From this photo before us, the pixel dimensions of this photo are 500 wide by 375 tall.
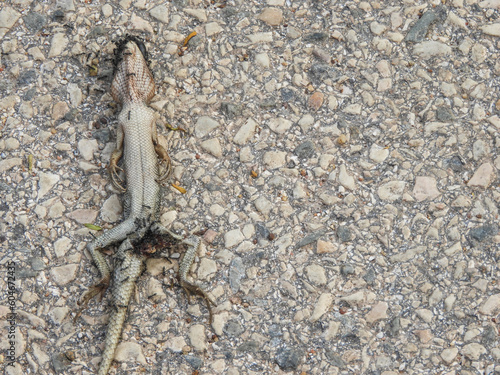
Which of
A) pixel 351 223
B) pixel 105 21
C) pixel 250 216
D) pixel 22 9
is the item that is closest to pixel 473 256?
pixel 351 223

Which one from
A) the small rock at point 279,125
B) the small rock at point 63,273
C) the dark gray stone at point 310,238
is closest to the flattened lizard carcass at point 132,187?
the small rock at point 63,273

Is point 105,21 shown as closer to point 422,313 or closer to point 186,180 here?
point 186,180

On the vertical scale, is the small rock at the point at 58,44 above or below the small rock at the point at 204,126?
above

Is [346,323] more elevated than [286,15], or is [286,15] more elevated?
[286,15]

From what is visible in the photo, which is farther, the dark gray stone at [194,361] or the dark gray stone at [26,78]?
the dark gray stone at [26,78]

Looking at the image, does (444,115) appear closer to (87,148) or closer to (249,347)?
(249,347)

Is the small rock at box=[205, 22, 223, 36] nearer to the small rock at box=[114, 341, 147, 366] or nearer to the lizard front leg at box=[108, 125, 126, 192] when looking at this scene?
the lizard front leg at box=[108, 125, 126, 192]

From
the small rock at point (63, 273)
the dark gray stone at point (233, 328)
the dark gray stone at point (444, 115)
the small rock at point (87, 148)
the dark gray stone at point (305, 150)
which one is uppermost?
the dark gray stone at point (444, 115)

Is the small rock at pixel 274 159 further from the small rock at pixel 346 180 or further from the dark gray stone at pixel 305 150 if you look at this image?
the small rock at pixel 346 180
